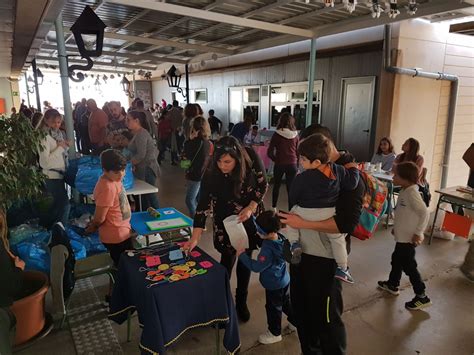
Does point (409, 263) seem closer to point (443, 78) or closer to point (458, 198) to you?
point (458, 198)

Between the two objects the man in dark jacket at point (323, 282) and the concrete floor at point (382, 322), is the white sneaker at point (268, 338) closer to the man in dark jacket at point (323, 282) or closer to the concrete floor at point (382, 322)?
the concrete floor at point (382, 322)

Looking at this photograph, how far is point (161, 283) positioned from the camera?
1747 millimetres

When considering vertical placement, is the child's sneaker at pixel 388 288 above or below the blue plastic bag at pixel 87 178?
below

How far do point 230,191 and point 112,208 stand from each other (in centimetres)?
90

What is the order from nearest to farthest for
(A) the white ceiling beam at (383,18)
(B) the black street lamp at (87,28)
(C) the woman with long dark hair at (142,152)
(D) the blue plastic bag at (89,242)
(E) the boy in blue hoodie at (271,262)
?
(E) the boy in blue hoodie at (271,262), (B) the black street lamp at (87,28), (D) the blue plastic bag at (89,242), (C) the woman with long dark hair at (142,152), (A) the white ceiling beam at (383,18)

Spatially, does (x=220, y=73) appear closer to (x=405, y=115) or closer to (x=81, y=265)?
(x=405, y=115)

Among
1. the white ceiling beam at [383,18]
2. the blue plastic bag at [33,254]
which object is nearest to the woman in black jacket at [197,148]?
the blue plastic bag at [33,254]

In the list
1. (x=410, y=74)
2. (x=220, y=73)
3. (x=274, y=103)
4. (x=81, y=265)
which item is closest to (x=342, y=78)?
(x=410, y=74)

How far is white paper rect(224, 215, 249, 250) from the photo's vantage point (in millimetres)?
2238

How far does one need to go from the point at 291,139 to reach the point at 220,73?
656 centimetres

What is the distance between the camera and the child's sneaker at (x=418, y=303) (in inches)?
112

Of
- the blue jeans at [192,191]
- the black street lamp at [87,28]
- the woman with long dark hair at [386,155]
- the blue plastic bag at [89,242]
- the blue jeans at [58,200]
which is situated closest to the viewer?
the black street lamp at [87,28]

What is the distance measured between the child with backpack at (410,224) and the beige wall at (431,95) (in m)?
3.80

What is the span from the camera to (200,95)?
40.0 feet
